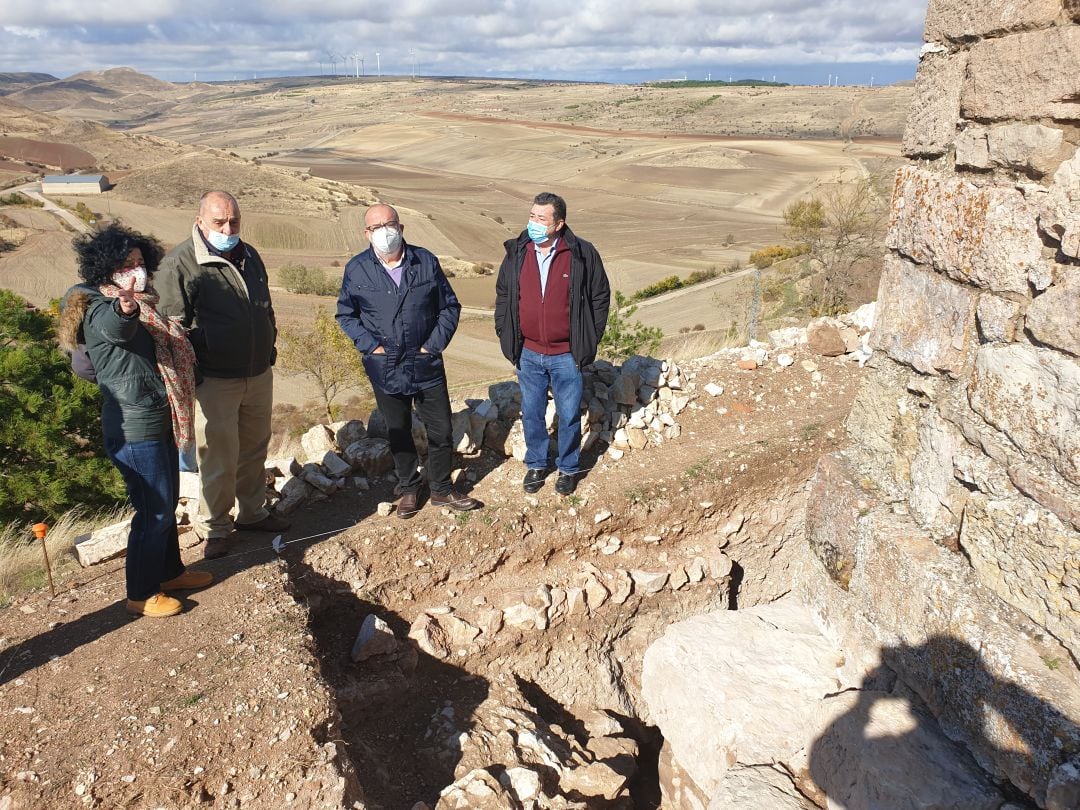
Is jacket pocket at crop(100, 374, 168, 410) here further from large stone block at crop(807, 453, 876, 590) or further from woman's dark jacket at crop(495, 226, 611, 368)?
large stone block at crop(807, 453, 876, 590)

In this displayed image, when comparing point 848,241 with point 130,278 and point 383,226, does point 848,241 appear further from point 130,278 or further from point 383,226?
point 130,278

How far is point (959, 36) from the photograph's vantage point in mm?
2830

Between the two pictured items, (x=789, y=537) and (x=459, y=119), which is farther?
(x=459, y=119)

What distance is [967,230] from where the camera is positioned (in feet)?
9.03

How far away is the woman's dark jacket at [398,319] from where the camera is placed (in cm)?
448

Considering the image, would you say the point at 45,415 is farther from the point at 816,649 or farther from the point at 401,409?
the point at 816,649

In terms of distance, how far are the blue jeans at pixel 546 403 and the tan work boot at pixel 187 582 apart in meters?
2.26

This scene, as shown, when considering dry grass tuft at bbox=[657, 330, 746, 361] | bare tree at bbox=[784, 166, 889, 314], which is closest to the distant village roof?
bare tree at bbox=[784, 166, 889, 314]

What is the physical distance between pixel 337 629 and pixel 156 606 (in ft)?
3.67

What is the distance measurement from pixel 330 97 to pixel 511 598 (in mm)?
197822

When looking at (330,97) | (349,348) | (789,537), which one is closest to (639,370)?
(789,537)

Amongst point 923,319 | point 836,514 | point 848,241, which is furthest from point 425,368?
point 848,241

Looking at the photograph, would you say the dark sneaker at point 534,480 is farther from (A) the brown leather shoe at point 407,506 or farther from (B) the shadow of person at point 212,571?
(B) the shadow of person at point 212,571

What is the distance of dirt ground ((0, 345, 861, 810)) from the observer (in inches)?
119
